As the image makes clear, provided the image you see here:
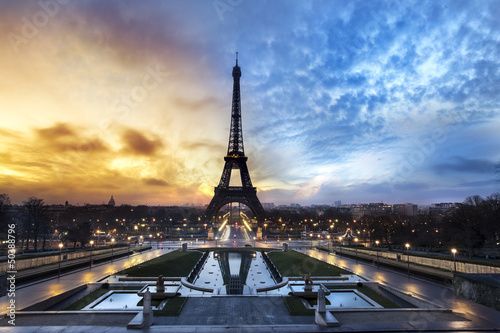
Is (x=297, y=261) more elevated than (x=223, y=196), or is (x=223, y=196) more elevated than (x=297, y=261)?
(x=223, y=196)

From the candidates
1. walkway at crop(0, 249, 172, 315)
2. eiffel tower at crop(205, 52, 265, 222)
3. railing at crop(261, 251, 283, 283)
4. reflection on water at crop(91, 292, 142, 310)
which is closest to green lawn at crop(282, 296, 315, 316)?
railing at crop(261, 251, 283, 283)

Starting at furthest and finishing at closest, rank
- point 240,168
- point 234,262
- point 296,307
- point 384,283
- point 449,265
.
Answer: point 240,168, point 234,262, point 449,265, point 384,283, point 296,307

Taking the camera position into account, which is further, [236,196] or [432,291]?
[236,196]

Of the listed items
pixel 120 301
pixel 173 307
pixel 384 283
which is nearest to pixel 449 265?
pixel 384 283

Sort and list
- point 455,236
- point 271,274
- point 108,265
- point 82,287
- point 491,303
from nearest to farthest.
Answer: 1. point 491,303
2. point 82,287
3. point 271,274
4. point 108,265
5. point 455,236

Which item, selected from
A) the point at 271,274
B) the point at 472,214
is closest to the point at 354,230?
the point at 472,214

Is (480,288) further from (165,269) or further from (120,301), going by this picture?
(165,269)

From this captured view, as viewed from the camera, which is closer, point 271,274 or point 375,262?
point 271,274

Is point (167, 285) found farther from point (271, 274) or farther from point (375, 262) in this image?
point (375, 262)

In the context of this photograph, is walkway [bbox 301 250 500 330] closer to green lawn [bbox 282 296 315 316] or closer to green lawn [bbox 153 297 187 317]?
green lawn [bbox 282 296 315 316]

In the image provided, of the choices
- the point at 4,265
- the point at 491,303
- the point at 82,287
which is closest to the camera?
the point at 491,303

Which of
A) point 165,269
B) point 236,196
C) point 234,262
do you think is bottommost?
point 234,262
